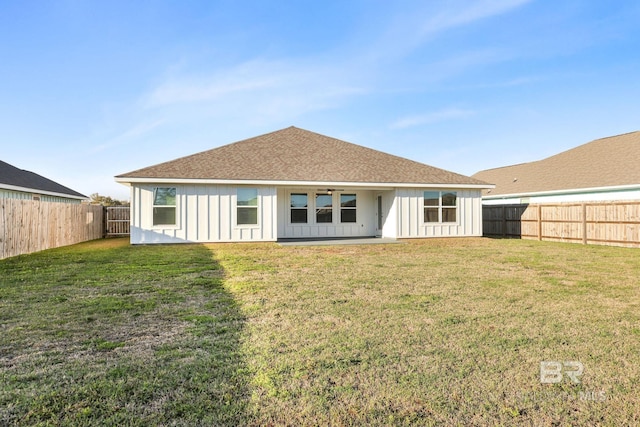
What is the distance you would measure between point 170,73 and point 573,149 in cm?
2552

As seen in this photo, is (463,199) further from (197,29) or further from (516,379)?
(516,379)

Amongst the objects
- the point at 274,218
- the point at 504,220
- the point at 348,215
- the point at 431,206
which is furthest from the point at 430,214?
the point at 274,218

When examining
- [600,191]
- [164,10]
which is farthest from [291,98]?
[600,191]

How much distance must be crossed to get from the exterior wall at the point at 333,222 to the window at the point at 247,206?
2268 millimetres

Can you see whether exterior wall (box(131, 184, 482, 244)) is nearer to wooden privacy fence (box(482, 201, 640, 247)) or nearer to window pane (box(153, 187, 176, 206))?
window pane (box(153, 187, 176, 206))

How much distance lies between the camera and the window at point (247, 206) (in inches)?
610

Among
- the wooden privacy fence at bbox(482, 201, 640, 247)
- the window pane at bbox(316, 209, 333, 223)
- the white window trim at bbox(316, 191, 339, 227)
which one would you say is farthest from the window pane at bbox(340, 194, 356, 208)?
the wooden privacy fence at bbox(482, 201, 640, 247)

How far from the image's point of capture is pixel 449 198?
1762 cm

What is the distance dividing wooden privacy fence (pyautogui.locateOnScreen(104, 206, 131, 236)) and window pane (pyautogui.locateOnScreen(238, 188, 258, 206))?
9.55 m

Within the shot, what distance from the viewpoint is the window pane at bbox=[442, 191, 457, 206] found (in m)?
17.6

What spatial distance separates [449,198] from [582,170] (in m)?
9.19

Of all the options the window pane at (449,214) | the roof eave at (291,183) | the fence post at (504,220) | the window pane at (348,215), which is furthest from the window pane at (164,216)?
the fence post at (504,220)

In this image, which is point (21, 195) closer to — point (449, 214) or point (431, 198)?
point (431, 198)

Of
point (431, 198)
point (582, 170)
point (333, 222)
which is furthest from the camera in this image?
point (582, 170)
